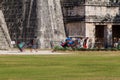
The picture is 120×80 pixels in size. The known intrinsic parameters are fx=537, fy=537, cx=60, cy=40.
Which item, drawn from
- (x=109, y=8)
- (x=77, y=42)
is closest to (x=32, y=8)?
(x=77, y=42)

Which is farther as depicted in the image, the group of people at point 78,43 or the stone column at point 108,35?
the stone column at point 108,35

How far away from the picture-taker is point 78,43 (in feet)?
196

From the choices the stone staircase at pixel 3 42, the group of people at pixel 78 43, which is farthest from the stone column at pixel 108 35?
the stone staircase at pixel 3 42

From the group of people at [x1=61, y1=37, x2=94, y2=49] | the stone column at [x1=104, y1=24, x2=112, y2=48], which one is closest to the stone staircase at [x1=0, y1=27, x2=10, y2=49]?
the group of people at [x1=61, y1=37, x2=94, y2=49]

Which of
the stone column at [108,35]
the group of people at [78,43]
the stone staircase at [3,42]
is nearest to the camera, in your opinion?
the stone staircase at [3,42]

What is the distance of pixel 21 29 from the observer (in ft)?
193

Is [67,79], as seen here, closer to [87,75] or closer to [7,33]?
[87,75]

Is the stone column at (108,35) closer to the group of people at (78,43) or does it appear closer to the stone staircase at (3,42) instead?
the group of people at (78,43)

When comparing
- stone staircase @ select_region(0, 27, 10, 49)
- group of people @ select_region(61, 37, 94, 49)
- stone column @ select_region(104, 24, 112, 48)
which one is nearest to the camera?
stone staircase @ select_region(0, 27, 10, 49)

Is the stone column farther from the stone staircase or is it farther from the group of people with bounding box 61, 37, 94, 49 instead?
the stone staircase

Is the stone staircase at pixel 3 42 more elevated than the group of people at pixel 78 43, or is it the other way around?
the stone staircase at pixel 3 42

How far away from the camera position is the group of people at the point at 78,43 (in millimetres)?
55625

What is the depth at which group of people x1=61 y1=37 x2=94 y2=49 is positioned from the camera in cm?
5562

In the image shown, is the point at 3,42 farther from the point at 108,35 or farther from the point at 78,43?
the point at 108,35
